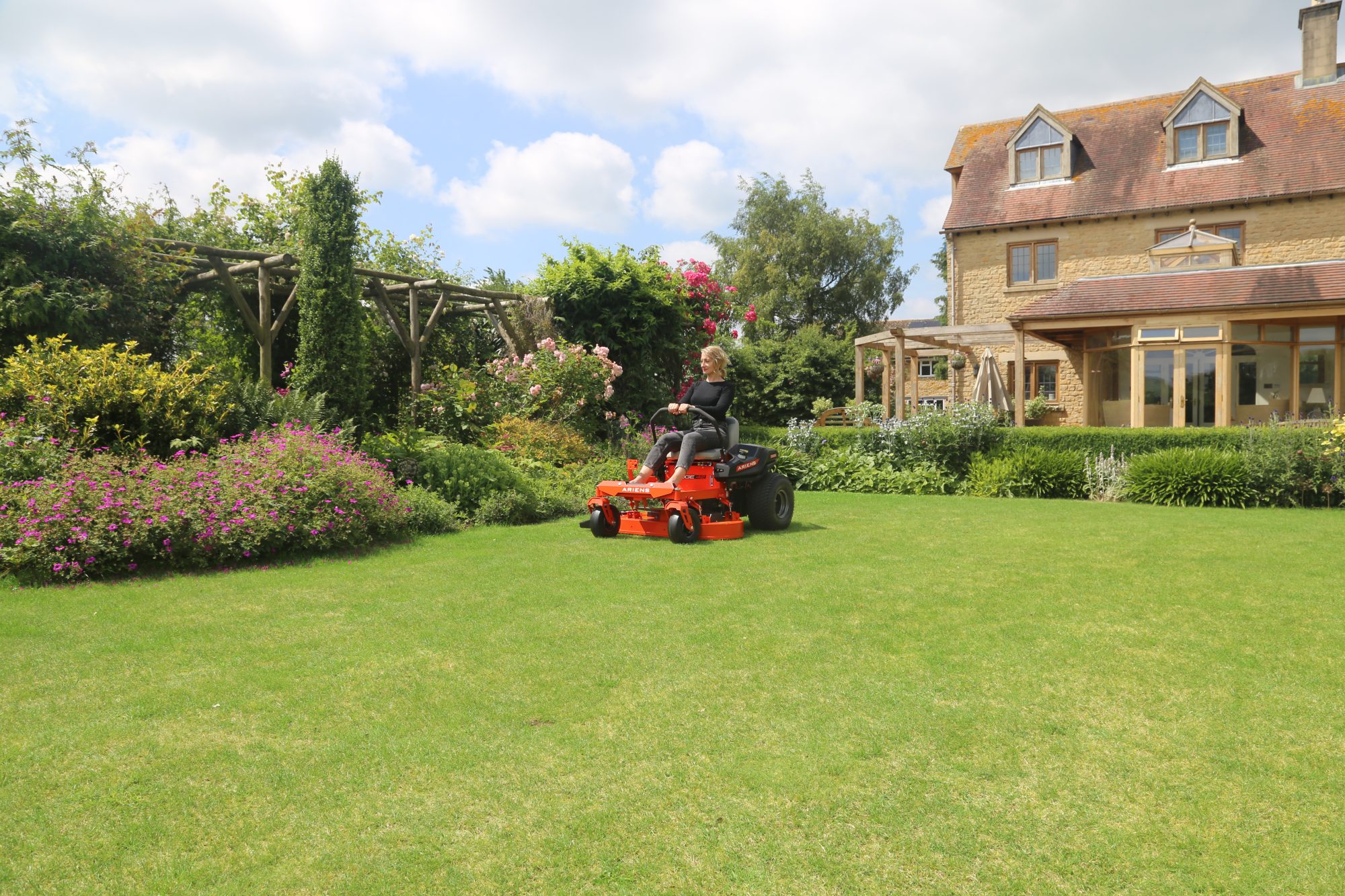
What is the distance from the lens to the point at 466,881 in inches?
98.3

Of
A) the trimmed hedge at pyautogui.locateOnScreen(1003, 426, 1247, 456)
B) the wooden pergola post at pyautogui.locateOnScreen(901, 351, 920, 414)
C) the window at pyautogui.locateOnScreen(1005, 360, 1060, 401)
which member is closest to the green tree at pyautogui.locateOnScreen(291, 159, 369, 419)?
the trimmed hedge at pyautogui.locateOnScreen(1003, 426, 1247, 456)

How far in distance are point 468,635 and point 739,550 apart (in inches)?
127

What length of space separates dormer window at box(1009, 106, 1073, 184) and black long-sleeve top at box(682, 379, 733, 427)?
17824 mm

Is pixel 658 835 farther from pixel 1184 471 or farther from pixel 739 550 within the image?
pixel 1184 471

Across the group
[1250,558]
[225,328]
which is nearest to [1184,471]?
[1250,558]

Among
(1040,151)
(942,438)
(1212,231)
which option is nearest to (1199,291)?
(1212,231)

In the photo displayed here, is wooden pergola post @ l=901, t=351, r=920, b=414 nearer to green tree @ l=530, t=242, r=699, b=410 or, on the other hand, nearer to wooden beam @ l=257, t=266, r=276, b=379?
green tree @ l=530, t=242, r=699, b=410

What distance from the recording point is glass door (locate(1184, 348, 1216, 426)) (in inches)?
664

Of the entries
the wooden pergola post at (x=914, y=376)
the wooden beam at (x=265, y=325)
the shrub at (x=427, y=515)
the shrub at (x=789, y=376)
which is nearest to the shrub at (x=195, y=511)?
the shrub at (x=427, y=515)

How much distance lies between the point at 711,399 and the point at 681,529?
4.65 ft

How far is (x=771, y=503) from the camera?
878 centimetres

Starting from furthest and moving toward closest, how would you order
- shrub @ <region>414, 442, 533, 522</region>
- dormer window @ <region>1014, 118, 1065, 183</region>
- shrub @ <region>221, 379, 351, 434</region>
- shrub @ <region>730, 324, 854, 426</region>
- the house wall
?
shrub @ <region>730, 324, 854, 426</region> → dormer window @ <region>1014, 118, 1065, 183</region> → the house wall → shrub @ <region>414, 442, 533, 522</region> → shrub @ <region>221, 379, 351, 434</region>

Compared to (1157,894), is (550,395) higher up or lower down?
higher up

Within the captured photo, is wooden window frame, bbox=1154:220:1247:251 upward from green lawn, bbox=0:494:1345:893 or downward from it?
upward
